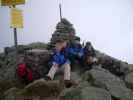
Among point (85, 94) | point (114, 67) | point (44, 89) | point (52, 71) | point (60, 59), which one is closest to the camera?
point (85, 94)

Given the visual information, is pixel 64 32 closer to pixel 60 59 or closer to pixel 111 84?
pixel 60 59

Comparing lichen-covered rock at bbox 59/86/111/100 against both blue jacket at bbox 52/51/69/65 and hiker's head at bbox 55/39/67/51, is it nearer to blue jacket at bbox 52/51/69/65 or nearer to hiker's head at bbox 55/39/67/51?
blue jacket at bbox 52/51/69/65

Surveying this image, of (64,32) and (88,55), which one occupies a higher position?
(64,32)

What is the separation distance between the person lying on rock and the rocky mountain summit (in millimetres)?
295

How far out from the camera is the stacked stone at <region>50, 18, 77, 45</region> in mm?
13205

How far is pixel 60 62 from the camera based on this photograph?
12.0m

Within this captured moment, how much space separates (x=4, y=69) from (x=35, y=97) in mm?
4536

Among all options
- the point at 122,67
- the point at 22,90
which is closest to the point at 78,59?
the point at 122,67

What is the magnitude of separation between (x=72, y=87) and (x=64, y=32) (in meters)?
4.02

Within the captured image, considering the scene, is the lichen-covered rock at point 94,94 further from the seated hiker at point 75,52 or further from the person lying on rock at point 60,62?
the seated hiker at point 75,52

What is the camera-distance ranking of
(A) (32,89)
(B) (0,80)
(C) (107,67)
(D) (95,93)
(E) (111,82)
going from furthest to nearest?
(C) (107,67) < (B) (0,80) < (E) (111,82) < (A) (32,89) < (D) (95,93)

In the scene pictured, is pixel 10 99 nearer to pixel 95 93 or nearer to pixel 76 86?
pixel 76 86

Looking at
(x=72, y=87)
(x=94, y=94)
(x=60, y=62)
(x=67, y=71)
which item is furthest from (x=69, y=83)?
(x=94, y=94)

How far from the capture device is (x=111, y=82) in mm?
11109
